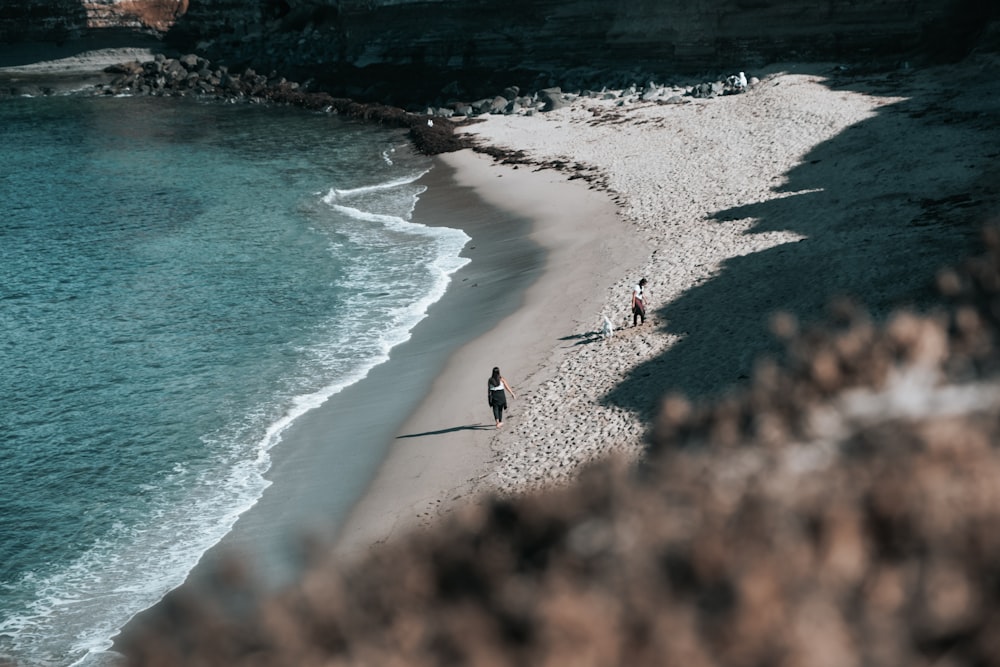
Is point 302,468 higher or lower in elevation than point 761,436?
lower

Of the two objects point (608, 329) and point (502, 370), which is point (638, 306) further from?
point (502, 370)

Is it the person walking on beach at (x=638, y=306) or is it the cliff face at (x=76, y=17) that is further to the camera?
the cliff face at (x=76, y=17)

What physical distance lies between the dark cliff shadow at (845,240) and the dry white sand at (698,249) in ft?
0.20

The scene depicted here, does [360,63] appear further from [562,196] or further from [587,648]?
[587,648]

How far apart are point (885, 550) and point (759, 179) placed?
26.5 meters

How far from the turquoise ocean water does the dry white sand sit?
10.3ft

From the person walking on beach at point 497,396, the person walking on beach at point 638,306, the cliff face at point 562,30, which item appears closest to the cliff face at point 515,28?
the cliff face at point 562,30

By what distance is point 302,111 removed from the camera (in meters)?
63.4

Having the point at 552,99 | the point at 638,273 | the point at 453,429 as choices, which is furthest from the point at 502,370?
the point at 552,99

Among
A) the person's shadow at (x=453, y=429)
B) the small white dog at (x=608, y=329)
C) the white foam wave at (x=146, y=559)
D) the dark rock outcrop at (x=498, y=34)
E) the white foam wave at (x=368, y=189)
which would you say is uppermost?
the dark rock outcrop at (x=498, y=34)

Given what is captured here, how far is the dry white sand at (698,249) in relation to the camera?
17516 millimetres

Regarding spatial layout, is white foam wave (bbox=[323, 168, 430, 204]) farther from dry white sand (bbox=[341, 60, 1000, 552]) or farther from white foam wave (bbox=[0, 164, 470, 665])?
Result: white foam wave (bbox=[0, 164, 470, 665])

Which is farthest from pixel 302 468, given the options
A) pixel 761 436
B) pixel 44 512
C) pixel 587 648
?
pixel 587 648

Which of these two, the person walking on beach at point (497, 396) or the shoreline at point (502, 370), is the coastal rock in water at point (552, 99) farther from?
the person walking on beach at point (497, 396)
